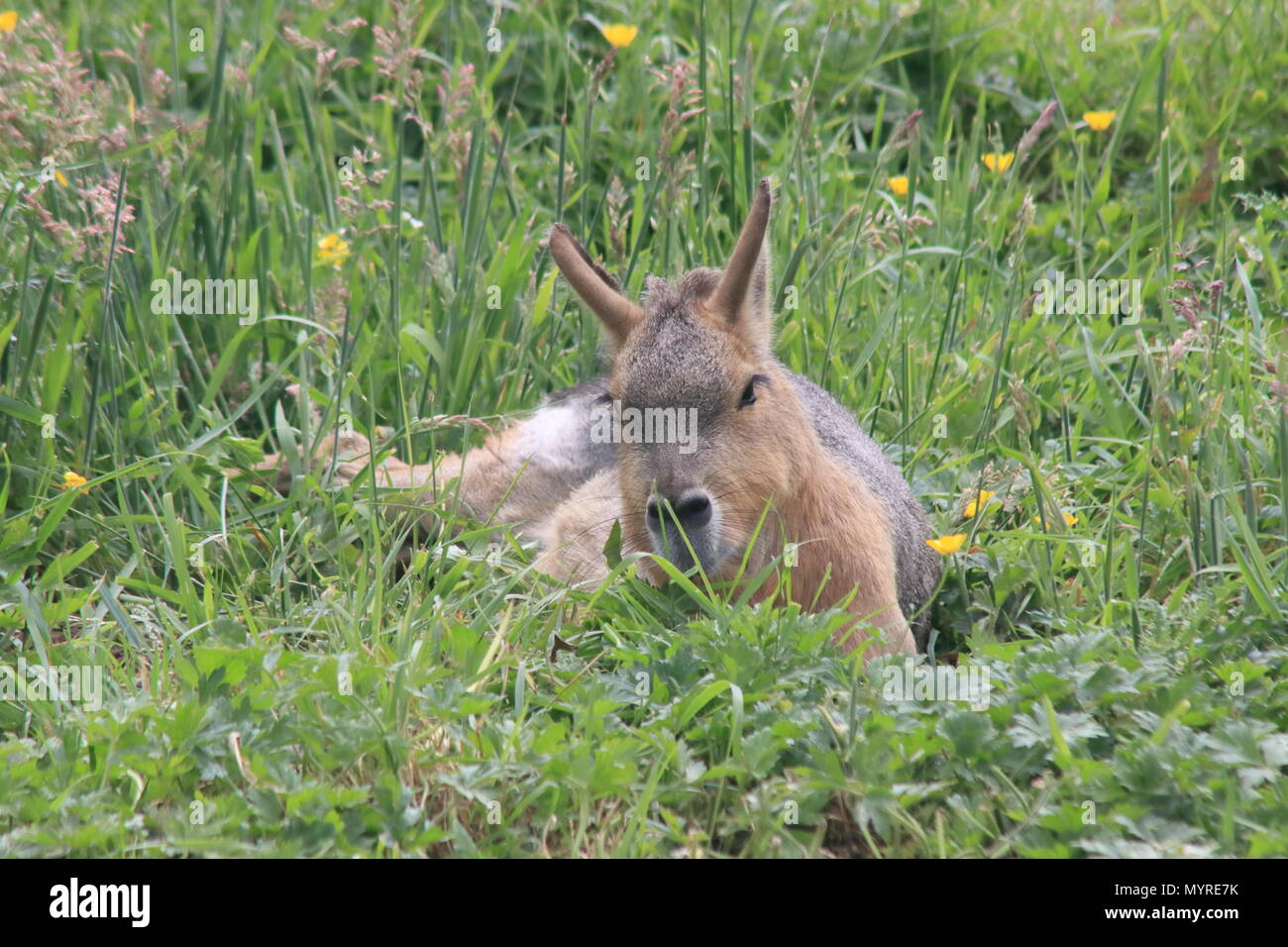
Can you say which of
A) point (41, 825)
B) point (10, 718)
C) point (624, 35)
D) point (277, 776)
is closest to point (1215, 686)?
point (277, 776)

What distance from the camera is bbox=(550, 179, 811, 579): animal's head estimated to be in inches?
146

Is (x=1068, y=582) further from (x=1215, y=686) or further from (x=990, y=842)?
(x=990, y=842)

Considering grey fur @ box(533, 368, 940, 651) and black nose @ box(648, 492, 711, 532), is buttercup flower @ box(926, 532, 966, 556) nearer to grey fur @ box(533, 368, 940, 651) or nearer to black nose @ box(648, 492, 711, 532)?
grey fur @ box(533, 368, 940, 651)

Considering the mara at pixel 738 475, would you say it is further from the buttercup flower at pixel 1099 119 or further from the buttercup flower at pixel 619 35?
the buttercup flower at pixel 1099 119

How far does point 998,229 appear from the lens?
5500 mm

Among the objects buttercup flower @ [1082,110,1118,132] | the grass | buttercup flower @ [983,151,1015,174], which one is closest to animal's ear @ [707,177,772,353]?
the grass

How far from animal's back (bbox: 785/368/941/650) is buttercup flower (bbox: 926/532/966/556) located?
0.11 m

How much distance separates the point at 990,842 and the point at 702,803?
1.97ft

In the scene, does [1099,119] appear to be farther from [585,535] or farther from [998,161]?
[585,535]

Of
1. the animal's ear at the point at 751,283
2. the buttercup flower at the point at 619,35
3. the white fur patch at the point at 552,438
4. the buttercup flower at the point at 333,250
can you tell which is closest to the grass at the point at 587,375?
the buttercup flower at the point at 333,250

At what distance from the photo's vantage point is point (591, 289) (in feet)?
13.5

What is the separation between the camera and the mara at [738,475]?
12.3 ft

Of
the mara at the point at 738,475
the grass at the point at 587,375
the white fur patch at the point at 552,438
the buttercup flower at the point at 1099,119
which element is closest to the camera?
the grass at the point at 587,375

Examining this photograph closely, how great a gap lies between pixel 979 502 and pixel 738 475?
949 millimetres
